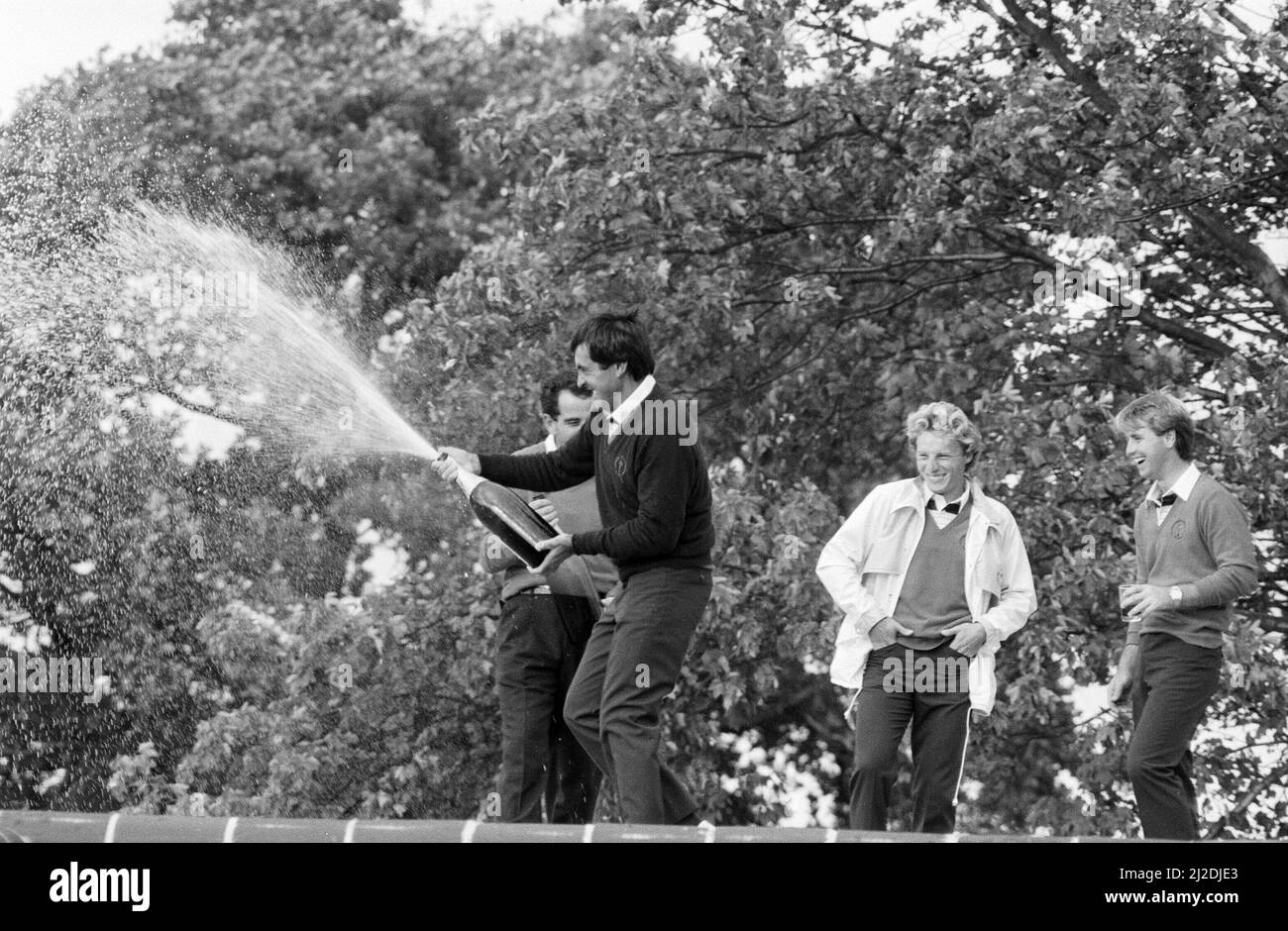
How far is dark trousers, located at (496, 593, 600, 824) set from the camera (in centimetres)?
705

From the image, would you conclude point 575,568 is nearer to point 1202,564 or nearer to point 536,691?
point 536,691

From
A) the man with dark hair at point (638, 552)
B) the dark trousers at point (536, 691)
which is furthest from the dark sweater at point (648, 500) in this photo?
the dark trousers at point (536, 691)

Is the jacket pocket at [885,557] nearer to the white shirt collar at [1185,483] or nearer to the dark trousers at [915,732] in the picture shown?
the dark trousers at [915,732]

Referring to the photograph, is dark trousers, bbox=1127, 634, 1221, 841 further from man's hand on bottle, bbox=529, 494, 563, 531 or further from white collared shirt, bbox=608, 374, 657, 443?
man's hand on bottle, bbox=529, 494, 563, 531

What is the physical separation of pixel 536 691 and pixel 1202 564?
8.40 feet

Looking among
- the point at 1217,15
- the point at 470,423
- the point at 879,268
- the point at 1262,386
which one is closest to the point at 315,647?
the point at 470,423

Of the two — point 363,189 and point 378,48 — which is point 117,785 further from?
point 378,48

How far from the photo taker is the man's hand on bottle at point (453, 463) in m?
6.22

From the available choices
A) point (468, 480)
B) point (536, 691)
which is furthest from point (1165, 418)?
point (536, 691)

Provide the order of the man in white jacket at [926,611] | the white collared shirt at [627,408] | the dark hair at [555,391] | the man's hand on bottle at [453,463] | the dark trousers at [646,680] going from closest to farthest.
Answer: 1. the dark trousers at [646,680]
2. the white collared shirt at [627,408]
3. the man in white jacket at [926,611]
4. the man's hand on bottle at [453,463]
5. the dark hair at [555,391]

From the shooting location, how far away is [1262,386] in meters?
9.91

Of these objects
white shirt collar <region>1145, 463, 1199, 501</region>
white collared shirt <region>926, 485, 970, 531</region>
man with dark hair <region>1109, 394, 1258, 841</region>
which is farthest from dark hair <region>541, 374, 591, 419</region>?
white shirt collar <region>1145, 463, 1199, 501</region>

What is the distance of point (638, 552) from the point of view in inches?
232

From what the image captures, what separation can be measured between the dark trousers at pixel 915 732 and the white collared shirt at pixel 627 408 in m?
1.18
